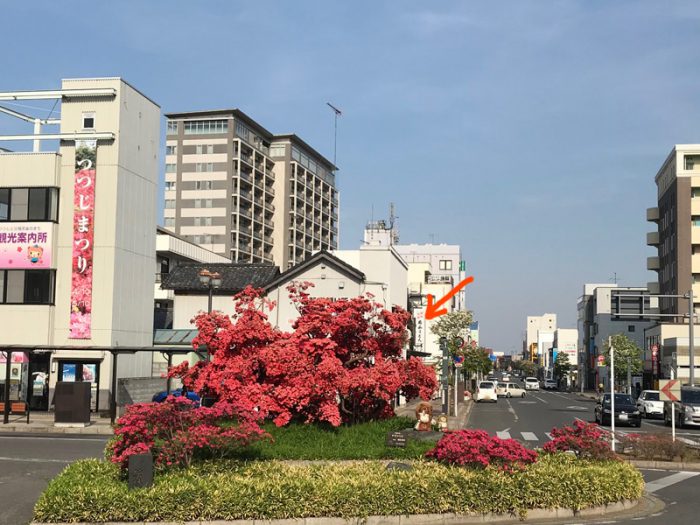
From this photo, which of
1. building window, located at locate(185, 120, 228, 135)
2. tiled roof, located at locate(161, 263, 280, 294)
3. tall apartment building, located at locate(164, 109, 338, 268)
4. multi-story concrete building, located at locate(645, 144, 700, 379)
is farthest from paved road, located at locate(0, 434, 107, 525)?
building window, located at locate(185, 120, 228, 135)

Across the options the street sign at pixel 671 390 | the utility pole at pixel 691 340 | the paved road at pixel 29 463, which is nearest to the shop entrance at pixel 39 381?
the paved road at pixel 29 463

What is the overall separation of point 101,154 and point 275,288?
1239cm

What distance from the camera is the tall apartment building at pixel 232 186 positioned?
110812mm

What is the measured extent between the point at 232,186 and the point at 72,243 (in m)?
72.4

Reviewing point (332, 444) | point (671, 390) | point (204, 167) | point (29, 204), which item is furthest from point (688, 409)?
point (204, 167)

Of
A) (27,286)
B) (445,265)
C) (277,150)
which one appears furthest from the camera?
(445,265)

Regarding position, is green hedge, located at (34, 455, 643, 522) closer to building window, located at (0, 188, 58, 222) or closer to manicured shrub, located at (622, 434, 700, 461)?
manicured shrub, located at (622, 434, 700, 461)

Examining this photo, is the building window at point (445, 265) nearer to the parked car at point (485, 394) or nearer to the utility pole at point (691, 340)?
the parked car at point (485, 394)

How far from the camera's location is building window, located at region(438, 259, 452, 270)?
186 meters

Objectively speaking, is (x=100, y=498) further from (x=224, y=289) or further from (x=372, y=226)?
(x=372, y=226)

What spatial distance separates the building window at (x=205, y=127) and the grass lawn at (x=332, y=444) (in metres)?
94.1

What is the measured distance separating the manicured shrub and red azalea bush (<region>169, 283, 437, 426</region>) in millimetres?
6917

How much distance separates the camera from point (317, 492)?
1373 centimetres

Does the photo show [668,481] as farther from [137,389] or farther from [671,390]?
[137,389]
